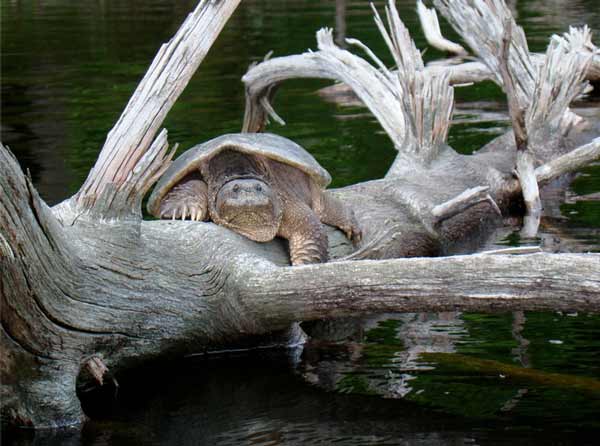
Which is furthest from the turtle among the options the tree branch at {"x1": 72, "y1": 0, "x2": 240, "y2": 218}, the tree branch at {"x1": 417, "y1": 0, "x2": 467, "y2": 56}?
the tree branch at {"x1": 417, "y1": 0, "x2": 467, "y2": 56}

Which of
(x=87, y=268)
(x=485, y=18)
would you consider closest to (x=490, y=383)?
(x=87, y=268)

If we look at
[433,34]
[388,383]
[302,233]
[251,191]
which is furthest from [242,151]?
[433,34]

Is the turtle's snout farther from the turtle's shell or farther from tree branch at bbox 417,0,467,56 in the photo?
tree branch at bbox 417,0,467,56

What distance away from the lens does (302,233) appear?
537cm

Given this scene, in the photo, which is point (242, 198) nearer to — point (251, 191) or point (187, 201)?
point (251, 191)

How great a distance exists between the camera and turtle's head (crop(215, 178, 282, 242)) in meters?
5.18

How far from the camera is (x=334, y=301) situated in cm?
455

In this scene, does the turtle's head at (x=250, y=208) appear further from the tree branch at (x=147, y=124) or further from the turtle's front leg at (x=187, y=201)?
the tree branch at (x=147, y=124)

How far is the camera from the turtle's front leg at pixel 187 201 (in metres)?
5.37

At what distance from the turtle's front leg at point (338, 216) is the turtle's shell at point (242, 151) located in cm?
20

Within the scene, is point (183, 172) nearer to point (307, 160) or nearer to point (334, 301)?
point (307, 160)

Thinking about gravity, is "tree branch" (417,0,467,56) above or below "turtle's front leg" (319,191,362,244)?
above

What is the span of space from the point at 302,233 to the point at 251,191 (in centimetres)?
32

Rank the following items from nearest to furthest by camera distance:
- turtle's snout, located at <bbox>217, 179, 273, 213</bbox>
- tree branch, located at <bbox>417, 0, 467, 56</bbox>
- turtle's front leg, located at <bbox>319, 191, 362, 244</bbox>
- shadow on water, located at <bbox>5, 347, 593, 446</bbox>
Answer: shadow on water, located at <bbox>5, 347, 593, 446</bbox>, turtle's snout, located at <bbox>217, 179, 273, 213</bbox>, turtle's front leg, located at <bbox>319, 191, 362, 244</bbox>, tree branch, located at <bbox>417, 0, 467, 56</bbox>
